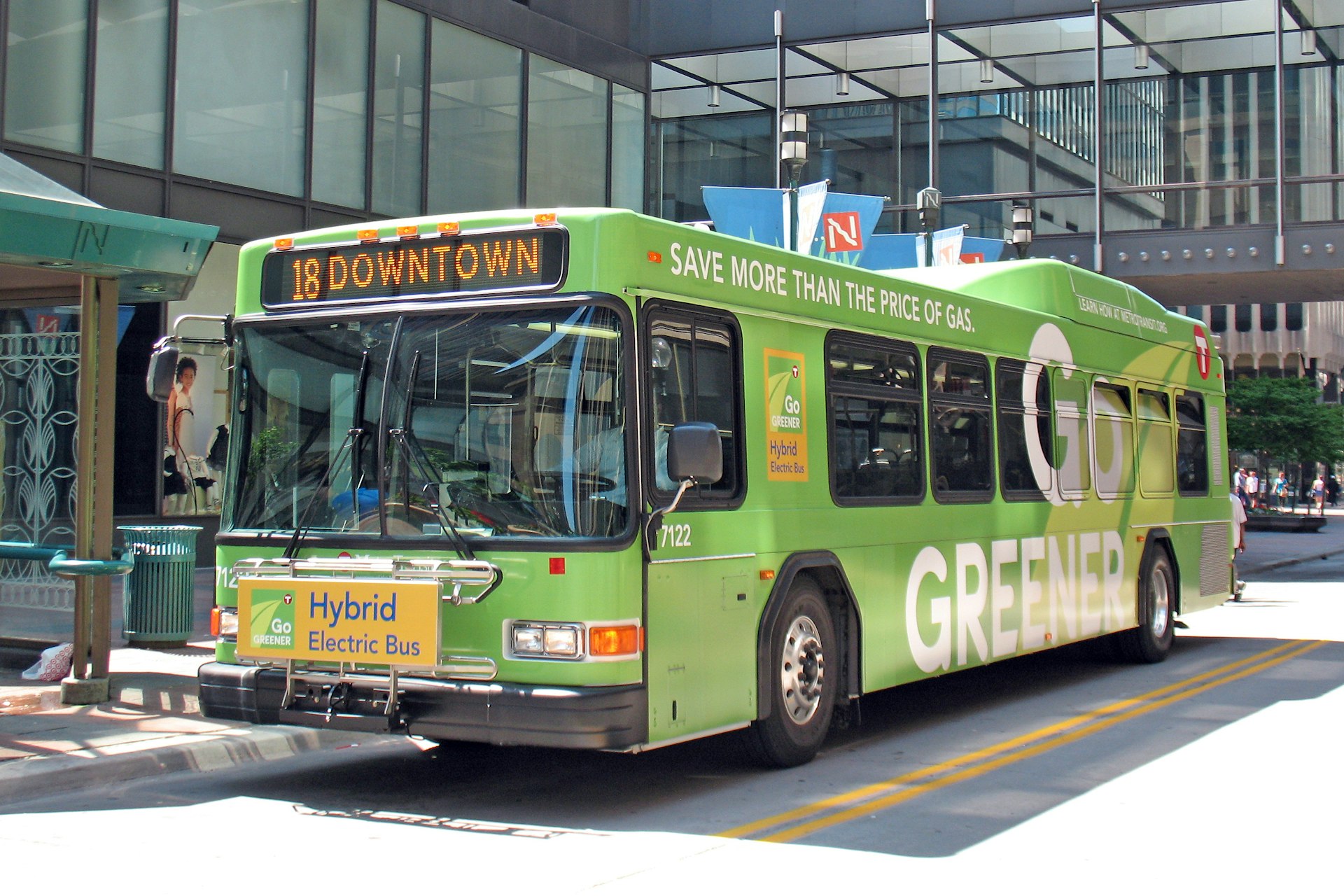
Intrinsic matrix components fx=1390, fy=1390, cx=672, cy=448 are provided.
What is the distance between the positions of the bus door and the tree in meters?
37.7

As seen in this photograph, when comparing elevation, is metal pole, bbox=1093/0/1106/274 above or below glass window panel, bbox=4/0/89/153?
above

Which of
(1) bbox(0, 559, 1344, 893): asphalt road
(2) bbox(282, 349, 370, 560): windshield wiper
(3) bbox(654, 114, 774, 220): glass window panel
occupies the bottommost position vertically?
(1) bbox(0, 559, 1344, 893): asphalt road

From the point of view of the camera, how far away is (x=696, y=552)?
6969mm

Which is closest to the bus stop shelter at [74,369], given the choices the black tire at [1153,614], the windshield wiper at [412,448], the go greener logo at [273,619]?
the go greener logo at [273,619]

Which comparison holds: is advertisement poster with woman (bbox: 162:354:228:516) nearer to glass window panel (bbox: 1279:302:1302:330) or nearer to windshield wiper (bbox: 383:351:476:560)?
windshield wiper (bbox: 383:351:476:560)

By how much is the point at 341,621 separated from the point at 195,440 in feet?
40.5

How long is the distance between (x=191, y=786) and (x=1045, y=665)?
27.1 ft

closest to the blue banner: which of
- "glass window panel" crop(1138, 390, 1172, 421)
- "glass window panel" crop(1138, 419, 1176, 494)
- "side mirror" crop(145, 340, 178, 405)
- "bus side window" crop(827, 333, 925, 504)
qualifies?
"glass window panel" crop(1138, 390, 1172, 421)

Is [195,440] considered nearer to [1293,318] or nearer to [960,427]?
[960,427]

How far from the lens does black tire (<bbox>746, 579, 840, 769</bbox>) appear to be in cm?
755

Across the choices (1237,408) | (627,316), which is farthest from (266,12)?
(1237,408)

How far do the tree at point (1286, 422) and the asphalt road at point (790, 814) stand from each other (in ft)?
111

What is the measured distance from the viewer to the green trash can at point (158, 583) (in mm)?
11531

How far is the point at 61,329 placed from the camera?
1062cm
